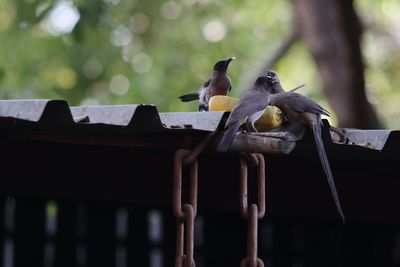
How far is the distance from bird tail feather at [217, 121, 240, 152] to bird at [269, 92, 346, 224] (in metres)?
0.43

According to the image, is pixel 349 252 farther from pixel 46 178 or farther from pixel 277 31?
pixel 277 31

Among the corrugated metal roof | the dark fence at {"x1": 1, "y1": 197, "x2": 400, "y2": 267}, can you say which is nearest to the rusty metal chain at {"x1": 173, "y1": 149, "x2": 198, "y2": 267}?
the corrugated metal roof

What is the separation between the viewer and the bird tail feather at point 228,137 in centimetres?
308

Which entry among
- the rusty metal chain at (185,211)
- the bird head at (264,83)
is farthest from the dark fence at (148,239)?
the rusty metal chain at (185,211)

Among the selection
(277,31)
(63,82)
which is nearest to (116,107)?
(63,82)

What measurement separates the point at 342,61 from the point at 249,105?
5655mm

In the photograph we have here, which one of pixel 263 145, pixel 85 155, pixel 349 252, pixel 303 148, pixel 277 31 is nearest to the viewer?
pixel 263 145

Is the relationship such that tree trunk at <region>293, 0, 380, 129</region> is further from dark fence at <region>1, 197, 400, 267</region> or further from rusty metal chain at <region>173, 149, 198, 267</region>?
rusty metal chain at <region>173, 149, 198, 267</region>

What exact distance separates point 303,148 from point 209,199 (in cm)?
139

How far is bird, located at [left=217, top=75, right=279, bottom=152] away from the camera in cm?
315

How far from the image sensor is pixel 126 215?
22.3ft

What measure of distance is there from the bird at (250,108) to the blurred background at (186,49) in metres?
2.97

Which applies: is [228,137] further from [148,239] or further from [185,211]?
[148,239]

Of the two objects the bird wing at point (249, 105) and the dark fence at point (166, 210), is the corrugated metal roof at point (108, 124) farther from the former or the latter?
the dark fence at point (166, 210)
